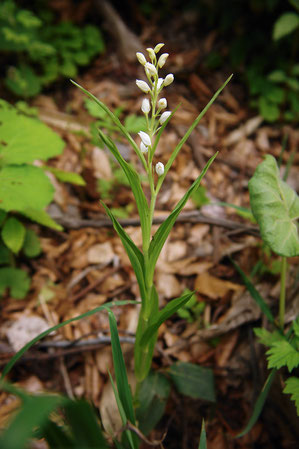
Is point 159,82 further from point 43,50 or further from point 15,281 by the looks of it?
point 43,50

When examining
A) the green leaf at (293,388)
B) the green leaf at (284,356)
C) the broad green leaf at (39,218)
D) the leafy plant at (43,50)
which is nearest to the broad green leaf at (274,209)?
the green leaf at (284,356)

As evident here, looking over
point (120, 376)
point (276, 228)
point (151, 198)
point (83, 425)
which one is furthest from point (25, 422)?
point (276, 228)

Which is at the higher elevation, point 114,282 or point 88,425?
point 114,282

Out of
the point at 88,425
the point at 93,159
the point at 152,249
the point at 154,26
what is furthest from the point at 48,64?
the point at 88,425

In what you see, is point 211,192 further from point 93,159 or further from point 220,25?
point 220,25

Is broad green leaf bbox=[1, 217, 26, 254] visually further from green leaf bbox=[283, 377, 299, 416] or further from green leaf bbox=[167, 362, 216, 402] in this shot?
green leaf bbox=[283, 377, 299, 416]

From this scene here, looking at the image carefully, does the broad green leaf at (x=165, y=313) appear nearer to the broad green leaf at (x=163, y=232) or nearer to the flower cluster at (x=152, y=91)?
the broad green leaf at (x=163, y=232)
